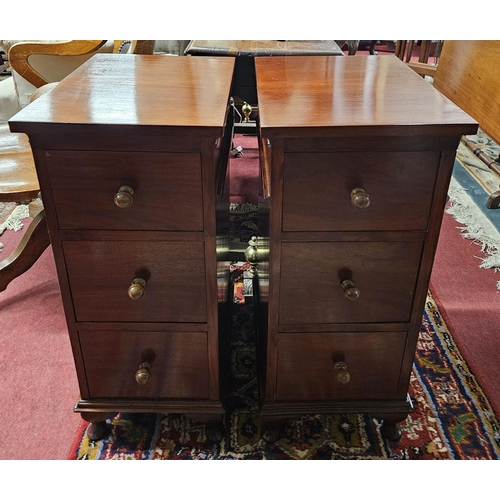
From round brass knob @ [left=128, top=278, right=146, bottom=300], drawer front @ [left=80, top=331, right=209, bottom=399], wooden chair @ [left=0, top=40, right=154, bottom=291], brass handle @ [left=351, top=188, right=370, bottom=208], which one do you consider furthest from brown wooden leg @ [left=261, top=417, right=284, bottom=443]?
wooden chair @ [left=0, top=40, right=154, bottom=291]

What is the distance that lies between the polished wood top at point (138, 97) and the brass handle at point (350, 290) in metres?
0.34

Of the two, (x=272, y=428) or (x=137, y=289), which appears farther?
(x=272, y=428)

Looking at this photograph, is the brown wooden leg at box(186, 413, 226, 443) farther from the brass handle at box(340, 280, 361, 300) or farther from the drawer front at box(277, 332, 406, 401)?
the brass handle at box(340, 280, 361, 300)

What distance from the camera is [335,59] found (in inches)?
44.1

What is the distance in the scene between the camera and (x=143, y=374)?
3.07ft

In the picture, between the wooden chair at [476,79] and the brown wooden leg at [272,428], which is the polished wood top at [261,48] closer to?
the wooden chair at [476,79]

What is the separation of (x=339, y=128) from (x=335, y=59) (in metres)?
0.47

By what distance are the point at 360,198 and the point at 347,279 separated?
17 cm

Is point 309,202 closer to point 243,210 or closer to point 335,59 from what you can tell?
point 335,59

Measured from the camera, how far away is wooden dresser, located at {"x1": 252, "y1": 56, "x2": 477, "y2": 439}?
76cm

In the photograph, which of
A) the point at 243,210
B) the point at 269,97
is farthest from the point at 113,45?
the point at 269,97

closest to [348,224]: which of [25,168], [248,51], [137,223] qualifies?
[137,223]

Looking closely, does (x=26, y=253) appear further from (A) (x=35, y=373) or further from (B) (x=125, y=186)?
(B) (x=125, y=186)

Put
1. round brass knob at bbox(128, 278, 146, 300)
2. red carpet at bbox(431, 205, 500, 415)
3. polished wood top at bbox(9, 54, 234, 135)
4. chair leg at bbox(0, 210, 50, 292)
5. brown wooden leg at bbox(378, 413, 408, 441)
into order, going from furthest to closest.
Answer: chair leg at bbox(0, 210, 50, 292) → red carpet at bbox(431, 205, 500, 415) → brown wooden leg at bbox(378, 413, 408, 441) → round brass knob at bbox(128, 278, 146, 300) → polished wood top at bbox(9, 54, 234, 135)
